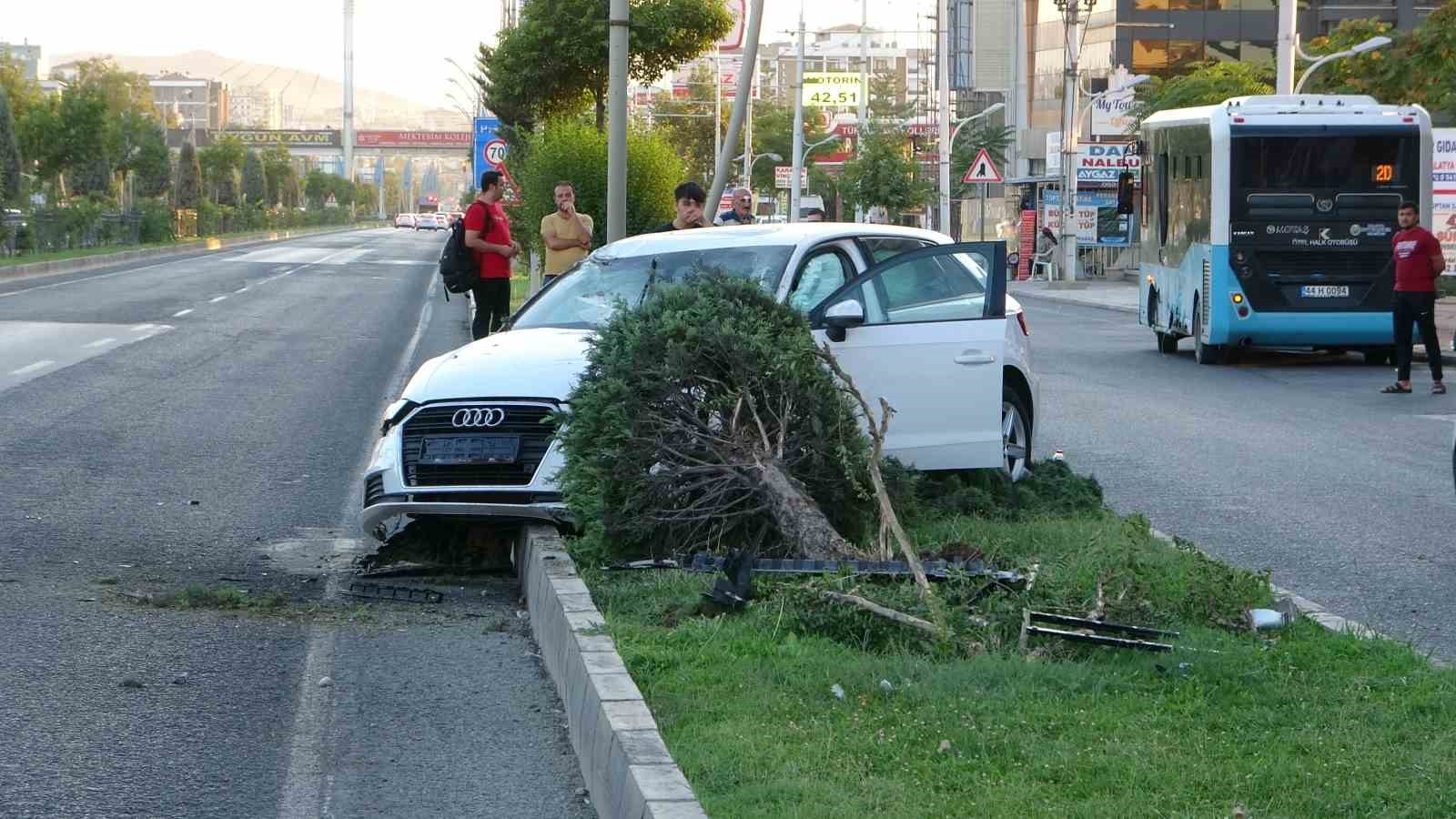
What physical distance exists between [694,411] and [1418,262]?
1361cm

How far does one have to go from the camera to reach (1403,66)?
38.6 meters

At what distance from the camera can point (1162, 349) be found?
26.0 metres

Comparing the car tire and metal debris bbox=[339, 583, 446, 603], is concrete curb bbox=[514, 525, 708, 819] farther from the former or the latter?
the car tire

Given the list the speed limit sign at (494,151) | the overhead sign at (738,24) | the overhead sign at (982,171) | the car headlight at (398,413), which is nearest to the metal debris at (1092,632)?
the car headlight at (398,413)

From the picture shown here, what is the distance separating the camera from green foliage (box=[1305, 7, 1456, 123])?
36.9 meters

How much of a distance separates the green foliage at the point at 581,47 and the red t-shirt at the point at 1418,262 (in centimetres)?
1179

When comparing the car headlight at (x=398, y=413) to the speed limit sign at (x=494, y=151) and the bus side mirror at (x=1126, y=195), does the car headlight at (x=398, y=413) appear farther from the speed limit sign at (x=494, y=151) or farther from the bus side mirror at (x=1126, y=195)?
the speed limit sign at (x=494, y=151)

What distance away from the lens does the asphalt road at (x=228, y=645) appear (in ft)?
18.0

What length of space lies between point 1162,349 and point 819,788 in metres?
22.1

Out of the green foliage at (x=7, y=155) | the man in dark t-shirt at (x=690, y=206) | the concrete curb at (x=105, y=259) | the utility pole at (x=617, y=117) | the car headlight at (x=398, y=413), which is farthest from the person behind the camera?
the green foliage at (x=7, y=155)

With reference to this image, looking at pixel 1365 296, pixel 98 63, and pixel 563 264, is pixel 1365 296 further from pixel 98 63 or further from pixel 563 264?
pixel 98 63

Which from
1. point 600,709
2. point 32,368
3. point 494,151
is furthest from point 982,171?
point 600,709

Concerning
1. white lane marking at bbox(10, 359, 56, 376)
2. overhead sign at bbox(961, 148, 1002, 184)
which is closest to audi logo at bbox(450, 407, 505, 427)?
white lane marking at bbox(10, 359, 56, 376)

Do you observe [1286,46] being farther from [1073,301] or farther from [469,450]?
[469,450]
